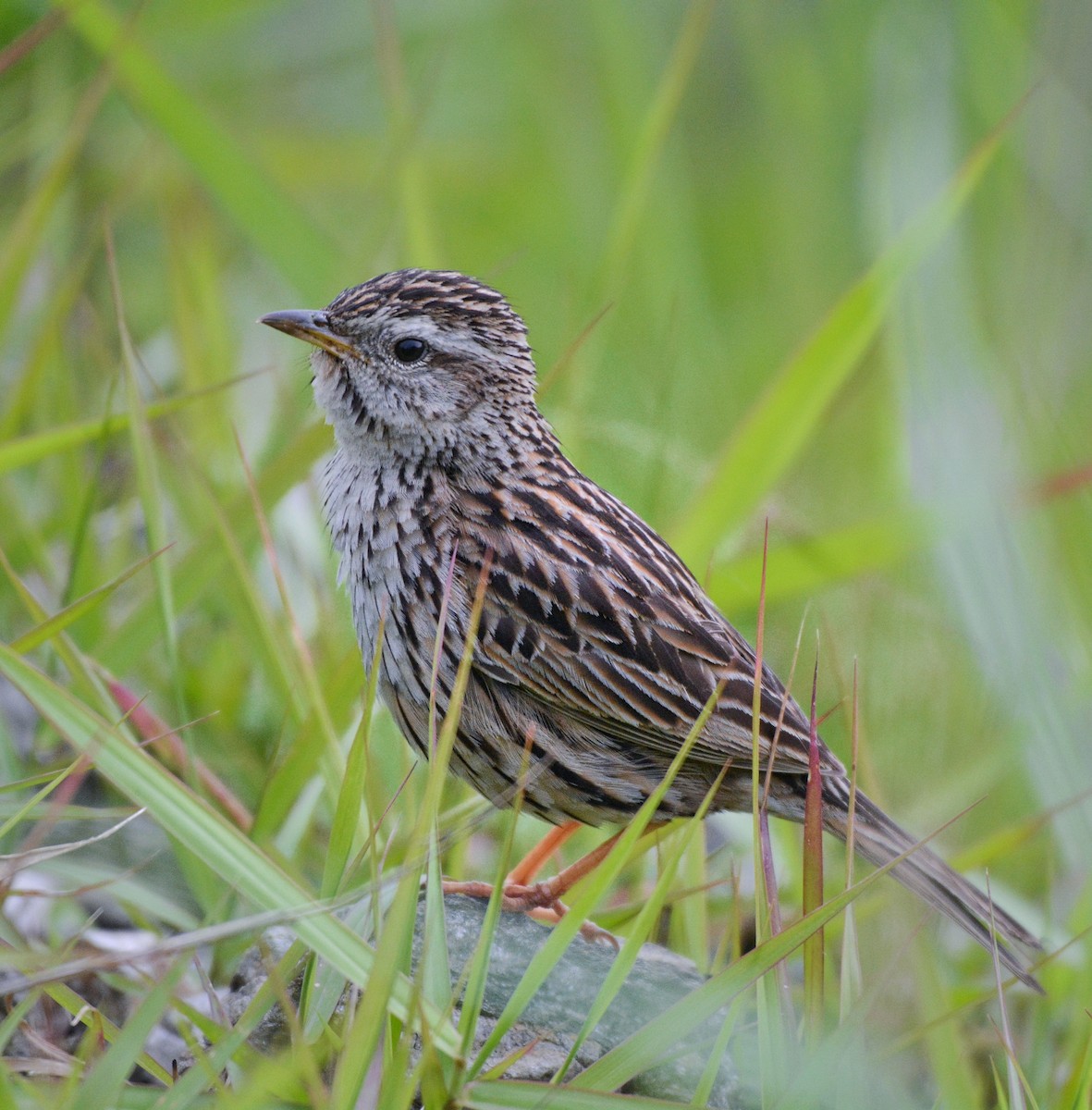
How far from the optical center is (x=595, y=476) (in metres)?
5.35

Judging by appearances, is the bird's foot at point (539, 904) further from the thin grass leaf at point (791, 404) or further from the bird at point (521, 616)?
the thin grass leaf at point (791, 404)

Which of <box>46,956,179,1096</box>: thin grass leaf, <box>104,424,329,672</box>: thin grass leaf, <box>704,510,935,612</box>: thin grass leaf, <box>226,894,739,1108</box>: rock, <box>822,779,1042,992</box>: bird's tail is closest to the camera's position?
<box>46,956,179,1096</box>: thin grass leaf

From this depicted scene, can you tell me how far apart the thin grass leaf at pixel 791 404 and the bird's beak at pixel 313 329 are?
1.40 m

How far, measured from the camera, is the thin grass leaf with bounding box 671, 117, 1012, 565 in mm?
5023

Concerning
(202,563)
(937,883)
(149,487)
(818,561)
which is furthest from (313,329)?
(937,883)

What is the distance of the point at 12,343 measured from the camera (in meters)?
5.95

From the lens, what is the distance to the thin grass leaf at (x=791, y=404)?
198 inches

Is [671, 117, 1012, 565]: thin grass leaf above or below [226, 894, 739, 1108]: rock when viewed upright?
above

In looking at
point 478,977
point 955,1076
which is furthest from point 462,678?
point 955,1076

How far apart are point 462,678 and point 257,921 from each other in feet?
2.43

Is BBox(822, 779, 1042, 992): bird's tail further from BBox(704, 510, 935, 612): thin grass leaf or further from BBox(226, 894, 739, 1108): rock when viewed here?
BBox(704, 510, 935, 612): thin grass leaf

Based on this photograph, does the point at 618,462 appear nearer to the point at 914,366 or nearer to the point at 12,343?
the point at 914,366

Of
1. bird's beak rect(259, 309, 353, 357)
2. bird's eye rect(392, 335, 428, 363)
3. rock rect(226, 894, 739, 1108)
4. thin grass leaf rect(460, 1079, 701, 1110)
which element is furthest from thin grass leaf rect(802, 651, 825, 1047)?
bird's beak rect(259, 309, 353, 357)

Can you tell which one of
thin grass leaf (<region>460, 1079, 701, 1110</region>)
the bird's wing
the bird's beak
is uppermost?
the bird's beak
